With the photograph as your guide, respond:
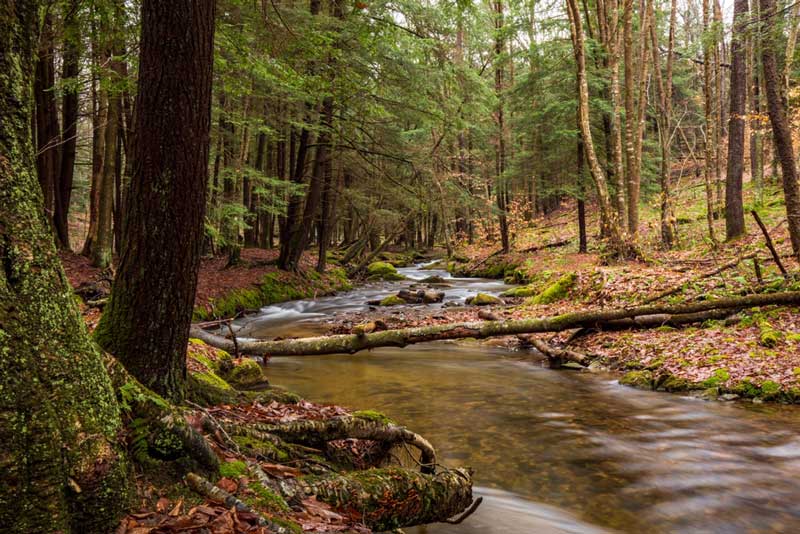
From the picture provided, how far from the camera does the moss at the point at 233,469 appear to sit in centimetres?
263

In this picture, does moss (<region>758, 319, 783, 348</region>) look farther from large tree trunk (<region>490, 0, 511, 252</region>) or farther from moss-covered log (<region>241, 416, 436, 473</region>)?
large tree trunk (<region>490, 0, 511, 252</region>)

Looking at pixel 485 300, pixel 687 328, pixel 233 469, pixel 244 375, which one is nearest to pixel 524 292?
pixel 485 300

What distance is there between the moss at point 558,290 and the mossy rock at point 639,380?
17.1 ft

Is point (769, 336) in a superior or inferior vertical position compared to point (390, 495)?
superior

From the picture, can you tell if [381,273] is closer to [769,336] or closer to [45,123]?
[45,123]

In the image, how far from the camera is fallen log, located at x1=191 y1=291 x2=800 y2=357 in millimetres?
7402

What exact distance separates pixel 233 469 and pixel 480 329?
590 cm

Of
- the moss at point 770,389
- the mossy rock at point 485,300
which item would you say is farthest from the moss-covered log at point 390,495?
the mossy rock at point 485,300

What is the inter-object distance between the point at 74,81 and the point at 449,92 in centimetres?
972

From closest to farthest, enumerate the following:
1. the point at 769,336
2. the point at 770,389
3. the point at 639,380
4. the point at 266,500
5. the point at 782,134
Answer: the point at 266,500 < the point at 770,389 < the point at 769,336 < the point at 639,380 < the point at 782,134

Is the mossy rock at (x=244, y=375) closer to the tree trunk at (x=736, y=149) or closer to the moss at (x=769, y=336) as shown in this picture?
the moss at (x=769, y=336)

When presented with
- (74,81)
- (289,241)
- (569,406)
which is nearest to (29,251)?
(569,406)

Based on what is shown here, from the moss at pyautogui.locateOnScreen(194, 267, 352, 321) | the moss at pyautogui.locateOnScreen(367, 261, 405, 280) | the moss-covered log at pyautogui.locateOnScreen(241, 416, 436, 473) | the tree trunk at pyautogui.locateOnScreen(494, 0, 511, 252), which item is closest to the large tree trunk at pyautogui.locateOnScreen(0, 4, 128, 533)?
the moss-covered log at pyautogui.locateOnScreen(241, 416, 436, 473)

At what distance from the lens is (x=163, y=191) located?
3164mm
